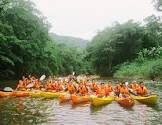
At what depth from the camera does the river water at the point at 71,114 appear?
1984cm

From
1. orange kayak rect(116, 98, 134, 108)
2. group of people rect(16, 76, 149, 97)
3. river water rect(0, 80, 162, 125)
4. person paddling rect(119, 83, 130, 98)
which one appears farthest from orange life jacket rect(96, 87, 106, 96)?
orange kayak rect(116, 98, 134, 108)

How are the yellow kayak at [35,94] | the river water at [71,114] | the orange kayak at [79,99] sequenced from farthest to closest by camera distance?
the yellow kayak at [35,94] → the orange kayak at [79,99] → the river water at [71,114]

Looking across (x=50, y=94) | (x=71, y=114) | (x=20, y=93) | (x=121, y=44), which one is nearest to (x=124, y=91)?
(x=71, y=114)

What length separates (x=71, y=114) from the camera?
22312mm

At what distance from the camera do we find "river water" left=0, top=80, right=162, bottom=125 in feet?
65.1

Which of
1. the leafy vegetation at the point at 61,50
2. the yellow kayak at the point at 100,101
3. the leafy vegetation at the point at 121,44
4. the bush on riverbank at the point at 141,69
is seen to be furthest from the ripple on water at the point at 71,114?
the leafy vegetation at the point at 121,44

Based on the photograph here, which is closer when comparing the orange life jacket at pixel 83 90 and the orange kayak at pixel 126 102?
the orange kayak at pixel 126 102

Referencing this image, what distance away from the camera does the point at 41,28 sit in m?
49.0

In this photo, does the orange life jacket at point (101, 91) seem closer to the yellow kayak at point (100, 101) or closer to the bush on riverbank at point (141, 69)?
the yellow kayak at point (100, 101)

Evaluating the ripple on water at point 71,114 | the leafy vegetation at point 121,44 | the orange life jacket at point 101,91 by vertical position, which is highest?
the leafy vegetation at point 121,44

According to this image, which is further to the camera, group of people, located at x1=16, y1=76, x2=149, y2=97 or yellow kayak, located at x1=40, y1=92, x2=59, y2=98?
yellow kayak, located at x1=40, y1=92, x2=59, y2=98

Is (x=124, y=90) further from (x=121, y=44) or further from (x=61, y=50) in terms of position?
(x=61, y=50)

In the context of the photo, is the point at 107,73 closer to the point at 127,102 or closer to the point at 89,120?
the point at 127,102

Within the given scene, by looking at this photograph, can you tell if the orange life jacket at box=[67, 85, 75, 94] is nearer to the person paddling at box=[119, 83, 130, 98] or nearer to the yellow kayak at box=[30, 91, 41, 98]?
the yellow kayak at box=[30, 91, 41, 98]
